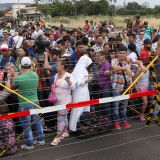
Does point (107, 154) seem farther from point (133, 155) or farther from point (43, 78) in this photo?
point (43, 78)

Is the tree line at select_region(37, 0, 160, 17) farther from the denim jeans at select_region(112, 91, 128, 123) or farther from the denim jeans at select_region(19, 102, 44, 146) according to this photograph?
the denim jeans at select_region(19, 102, 44, 146)

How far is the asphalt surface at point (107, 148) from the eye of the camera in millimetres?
5887

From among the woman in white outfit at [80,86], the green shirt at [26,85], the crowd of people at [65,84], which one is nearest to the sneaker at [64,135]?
the crowd of people at [65,84]

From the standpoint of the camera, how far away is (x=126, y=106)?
7.33 m

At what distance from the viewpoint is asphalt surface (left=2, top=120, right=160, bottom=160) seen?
589 cm

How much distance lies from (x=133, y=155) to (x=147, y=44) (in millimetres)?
3246

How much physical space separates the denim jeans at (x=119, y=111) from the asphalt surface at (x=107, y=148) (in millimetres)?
309

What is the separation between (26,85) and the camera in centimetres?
599

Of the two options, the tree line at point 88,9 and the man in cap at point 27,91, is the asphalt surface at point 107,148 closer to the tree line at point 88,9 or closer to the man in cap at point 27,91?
the man in cap at point 27,91

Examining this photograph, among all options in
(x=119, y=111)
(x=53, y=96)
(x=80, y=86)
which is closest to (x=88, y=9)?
(x=119, y=111)

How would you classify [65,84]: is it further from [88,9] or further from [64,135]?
[88,9]

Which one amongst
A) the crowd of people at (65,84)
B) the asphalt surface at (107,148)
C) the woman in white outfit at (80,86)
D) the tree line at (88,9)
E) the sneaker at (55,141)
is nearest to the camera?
the asphalt surface at (107,148)

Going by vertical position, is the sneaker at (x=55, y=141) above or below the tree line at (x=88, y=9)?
below

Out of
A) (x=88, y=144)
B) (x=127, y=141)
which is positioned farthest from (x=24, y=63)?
(x=127, y=141)
